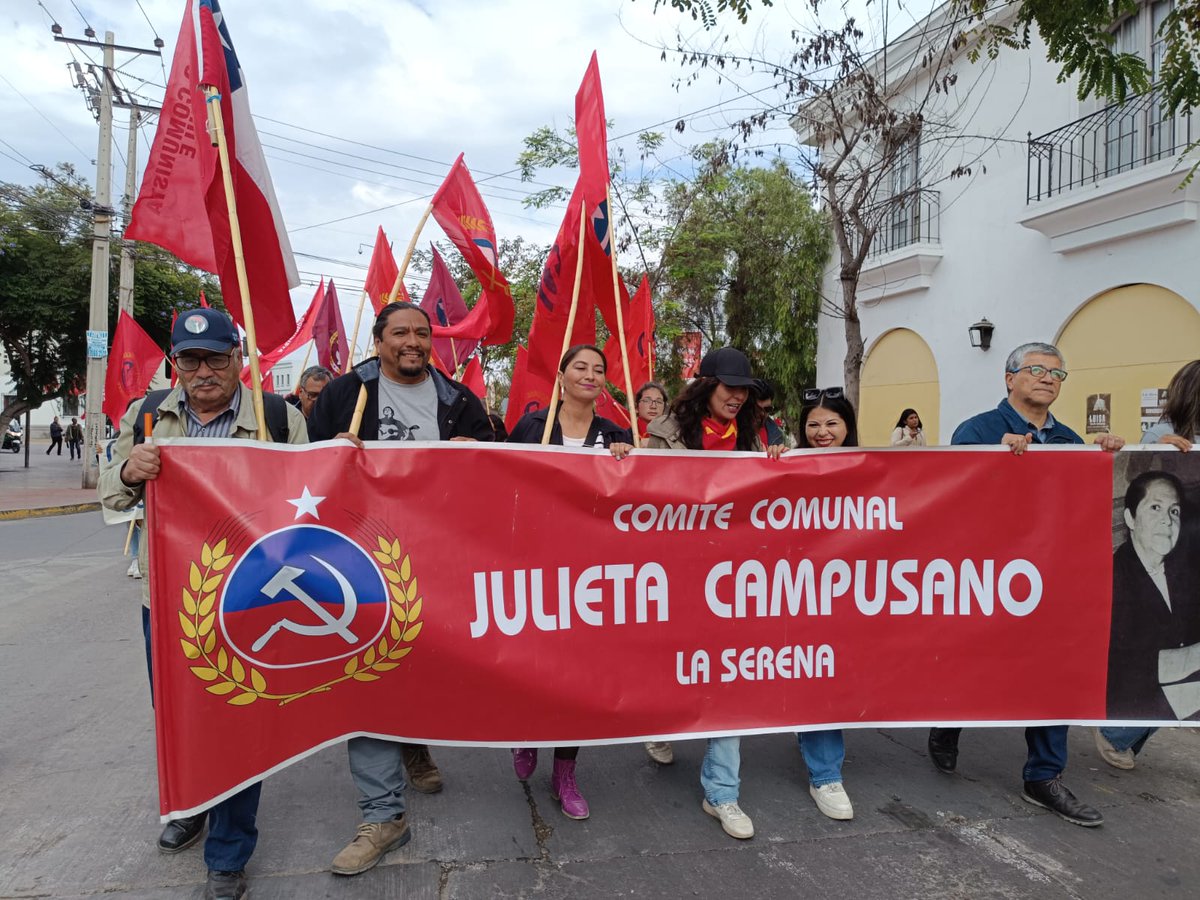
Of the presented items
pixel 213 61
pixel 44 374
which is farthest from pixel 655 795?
pixel 44 374

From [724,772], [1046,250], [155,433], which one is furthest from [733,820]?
[1046,250]

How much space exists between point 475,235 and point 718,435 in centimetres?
378

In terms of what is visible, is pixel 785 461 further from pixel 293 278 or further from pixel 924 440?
pixel 924 440

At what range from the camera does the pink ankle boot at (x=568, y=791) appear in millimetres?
3313

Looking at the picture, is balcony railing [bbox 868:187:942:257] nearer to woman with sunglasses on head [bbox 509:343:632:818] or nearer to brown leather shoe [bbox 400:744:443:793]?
woman with sunglasses on head [bbox 509:343:632:818]

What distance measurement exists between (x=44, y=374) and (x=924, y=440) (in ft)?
82.9

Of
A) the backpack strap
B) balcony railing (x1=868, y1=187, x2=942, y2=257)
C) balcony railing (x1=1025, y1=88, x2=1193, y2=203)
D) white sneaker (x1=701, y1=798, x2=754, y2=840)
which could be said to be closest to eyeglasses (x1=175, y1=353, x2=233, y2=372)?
the backpack strap

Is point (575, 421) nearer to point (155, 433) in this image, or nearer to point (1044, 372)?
point (155, 433)

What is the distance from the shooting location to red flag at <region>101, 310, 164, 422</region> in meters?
10.2

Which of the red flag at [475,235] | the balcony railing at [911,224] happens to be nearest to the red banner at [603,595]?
the red flag at [475,235]

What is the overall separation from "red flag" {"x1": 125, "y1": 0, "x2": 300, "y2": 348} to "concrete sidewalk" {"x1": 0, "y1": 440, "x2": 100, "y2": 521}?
42.3 feet

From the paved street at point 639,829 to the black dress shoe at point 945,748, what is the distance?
7 cm

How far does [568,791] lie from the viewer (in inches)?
133

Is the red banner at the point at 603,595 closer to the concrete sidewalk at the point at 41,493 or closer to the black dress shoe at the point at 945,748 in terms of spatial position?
the black dress shoe at the point at 945,748
